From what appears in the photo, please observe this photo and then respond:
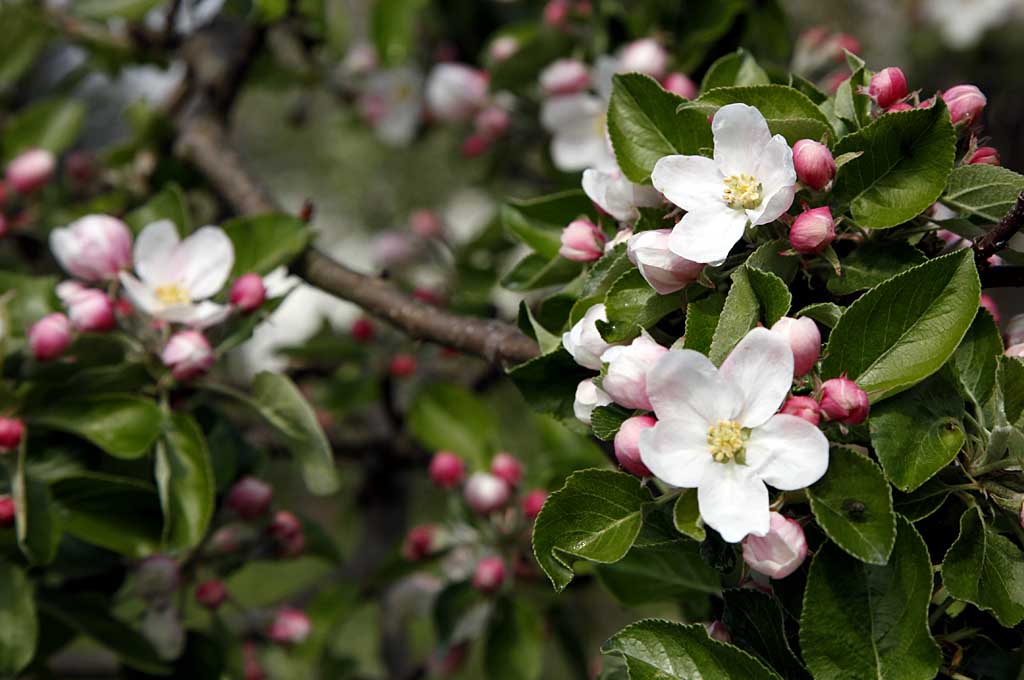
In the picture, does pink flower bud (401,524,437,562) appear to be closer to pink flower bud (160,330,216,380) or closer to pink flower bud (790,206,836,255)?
pink flower bud (160,330,216,380)

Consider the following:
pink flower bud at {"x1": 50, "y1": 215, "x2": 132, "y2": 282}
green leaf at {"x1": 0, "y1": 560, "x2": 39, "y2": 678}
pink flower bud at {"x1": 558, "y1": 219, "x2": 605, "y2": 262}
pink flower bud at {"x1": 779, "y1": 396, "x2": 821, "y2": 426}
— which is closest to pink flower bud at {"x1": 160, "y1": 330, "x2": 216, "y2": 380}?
pink flower bud at {"x1": 50, "y1": 215, "x2": 132, "y2": 282}

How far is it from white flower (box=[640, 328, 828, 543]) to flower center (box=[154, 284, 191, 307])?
23.1 inches

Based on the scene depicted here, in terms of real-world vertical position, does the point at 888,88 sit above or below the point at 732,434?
above

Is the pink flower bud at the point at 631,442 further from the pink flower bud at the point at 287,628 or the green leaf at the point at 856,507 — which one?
the pink flower bud at the point at 287,628

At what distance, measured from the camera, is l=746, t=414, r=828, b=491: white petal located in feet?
2.13

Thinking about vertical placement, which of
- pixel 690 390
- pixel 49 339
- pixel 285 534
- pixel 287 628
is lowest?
pixel 287 628

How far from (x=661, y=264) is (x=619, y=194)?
5.0 inches

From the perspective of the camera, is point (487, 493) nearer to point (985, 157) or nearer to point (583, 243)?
point (583, 243)

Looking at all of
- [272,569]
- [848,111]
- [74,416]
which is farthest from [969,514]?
[272,569]

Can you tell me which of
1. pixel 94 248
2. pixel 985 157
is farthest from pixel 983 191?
pixel 94 248

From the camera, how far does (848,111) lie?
0.79 meters

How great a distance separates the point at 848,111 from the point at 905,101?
0.15 feet

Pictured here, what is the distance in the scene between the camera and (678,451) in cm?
68

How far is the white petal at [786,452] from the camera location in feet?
2.13
